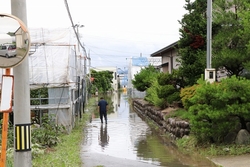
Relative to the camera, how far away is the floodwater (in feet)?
35.4

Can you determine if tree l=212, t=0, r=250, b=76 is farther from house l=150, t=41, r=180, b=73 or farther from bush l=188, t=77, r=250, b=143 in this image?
house l=150, t=41, r=180, b=73

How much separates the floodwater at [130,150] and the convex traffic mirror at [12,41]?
17.8ft

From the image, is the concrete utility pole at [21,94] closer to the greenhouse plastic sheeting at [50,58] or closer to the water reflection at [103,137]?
the water reflection at [103,137]

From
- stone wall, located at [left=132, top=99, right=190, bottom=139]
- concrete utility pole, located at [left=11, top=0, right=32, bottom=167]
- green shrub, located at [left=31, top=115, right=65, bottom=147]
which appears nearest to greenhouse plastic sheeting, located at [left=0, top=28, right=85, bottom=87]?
green shrub, located at [left=31, top=115, right=65, bottom=147]

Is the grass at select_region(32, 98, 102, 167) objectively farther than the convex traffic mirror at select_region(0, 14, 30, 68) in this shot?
Yes

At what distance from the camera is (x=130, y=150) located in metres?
13.0

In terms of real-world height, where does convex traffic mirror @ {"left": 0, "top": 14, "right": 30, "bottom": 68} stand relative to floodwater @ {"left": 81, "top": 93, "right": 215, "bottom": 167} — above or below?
above

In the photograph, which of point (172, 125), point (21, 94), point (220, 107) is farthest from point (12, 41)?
point (172, 125)

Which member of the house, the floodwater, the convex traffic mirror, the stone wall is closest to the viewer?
the convex traffic mirror

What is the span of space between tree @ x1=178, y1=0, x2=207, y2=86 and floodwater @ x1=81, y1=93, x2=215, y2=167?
3.28 metres

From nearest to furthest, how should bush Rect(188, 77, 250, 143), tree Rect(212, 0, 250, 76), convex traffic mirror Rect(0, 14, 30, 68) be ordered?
convex traffic mirror Rect(0, 14, 30, 68), bush Rect(188, 77, 250, 143), tree Rect(212, 0, 250, 76)

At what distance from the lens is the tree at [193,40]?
1645 centimetres

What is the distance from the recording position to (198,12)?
17141 millimetres

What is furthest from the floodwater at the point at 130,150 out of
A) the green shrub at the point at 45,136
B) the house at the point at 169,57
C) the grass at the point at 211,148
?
the house at the point at 169,57
